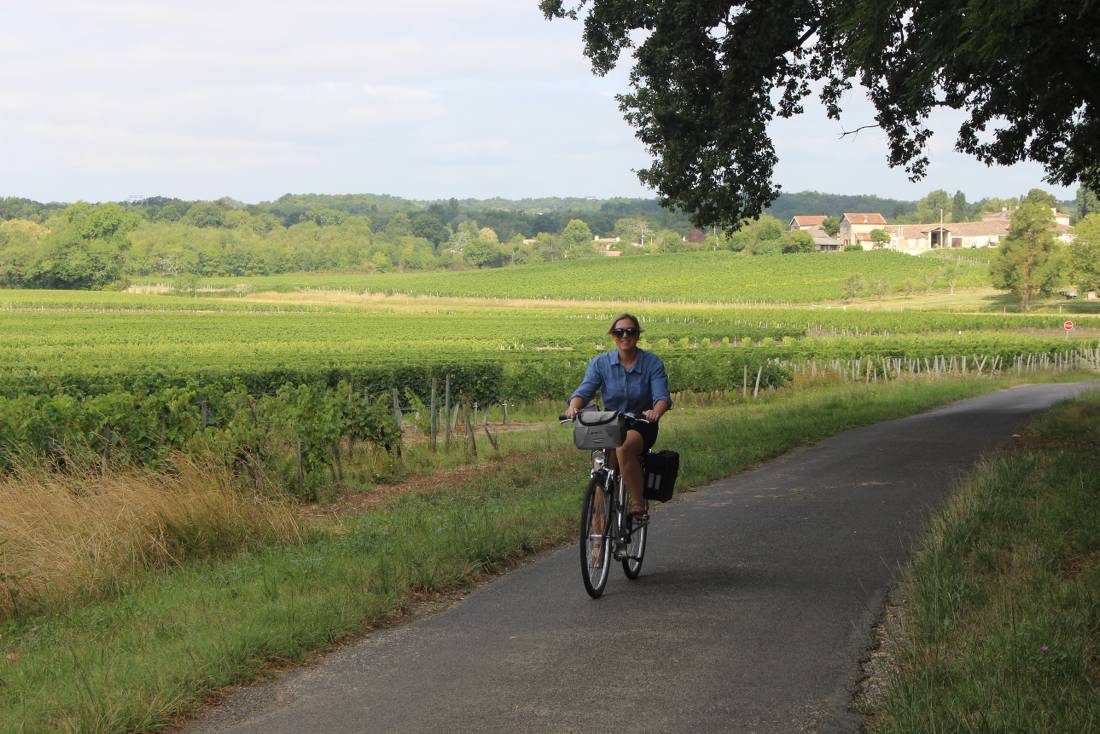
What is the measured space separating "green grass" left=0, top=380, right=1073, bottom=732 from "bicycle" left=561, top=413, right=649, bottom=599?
1.12m

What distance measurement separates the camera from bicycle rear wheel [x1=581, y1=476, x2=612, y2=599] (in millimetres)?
7543

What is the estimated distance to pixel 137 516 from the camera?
33.0 ft

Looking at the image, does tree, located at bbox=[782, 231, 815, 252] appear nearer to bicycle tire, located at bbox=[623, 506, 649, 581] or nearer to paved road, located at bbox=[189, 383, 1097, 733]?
paved road, located at bbox=[189, 383, 1097, 733]

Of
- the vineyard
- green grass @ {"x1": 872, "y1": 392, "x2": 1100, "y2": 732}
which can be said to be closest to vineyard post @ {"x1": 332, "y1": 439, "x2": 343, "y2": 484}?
the vineyard

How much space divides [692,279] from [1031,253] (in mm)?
49853

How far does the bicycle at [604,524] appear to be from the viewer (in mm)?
7594

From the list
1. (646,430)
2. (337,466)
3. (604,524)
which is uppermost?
(646,430)

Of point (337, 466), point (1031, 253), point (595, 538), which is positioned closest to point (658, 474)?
point (595, 538)

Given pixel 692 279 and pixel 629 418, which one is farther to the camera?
pixel 692 279

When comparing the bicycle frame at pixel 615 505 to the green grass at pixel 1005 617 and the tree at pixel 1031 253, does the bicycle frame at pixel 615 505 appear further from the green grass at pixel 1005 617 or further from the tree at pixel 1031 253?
the tree at pixel 1031 253

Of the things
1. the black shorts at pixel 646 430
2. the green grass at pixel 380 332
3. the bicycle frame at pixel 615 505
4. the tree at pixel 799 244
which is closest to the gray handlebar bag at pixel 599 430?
the bicycle frame at pixel 615 505

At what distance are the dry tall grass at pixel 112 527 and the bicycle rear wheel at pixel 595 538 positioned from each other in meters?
3.93

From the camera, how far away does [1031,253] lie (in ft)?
343

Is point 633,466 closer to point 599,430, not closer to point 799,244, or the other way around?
point 599,430
